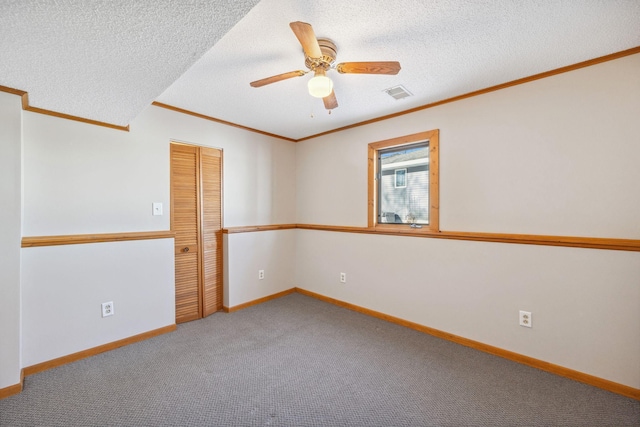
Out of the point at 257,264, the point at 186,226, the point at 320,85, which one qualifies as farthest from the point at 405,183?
the point at 186,226

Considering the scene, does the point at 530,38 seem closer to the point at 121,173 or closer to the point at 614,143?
the point at 614,143

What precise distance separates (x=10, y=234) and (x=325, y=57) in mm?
2502

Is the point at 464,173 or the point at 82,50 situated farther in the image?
the point at 464,173

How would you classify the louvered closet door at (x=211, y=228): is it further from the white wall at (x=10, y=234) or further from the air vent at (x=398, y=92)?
the air vent at (x=398, y=92)

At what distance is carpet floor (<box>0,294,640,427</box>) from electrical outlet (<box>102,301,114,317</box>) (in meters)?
0.34

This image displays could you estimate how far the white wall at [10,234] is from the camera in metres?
1.87

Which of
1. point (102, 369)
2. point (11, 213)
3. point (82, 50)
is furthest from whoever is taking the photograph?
point (102, 369)

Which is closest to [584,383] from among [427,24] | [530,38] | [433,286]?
[433,286]

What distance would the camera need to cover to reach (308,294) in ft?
13.2

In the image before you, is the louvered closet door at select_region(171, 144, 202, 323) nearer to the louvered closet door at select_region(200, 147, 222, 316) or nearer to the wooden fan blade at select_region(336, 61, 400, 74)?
the louvered closet door at select_region(200, 147, 222, 316)

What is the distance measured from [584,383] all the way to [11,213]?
14.1ft

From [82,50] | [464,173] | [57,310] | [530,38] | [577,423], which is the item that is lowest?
[577,423]

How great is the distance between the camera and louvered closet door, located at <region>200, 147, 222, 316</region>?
322 centimetres

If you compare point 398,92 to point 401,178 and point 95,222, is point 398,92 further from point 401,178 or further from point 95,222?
point 95,222
